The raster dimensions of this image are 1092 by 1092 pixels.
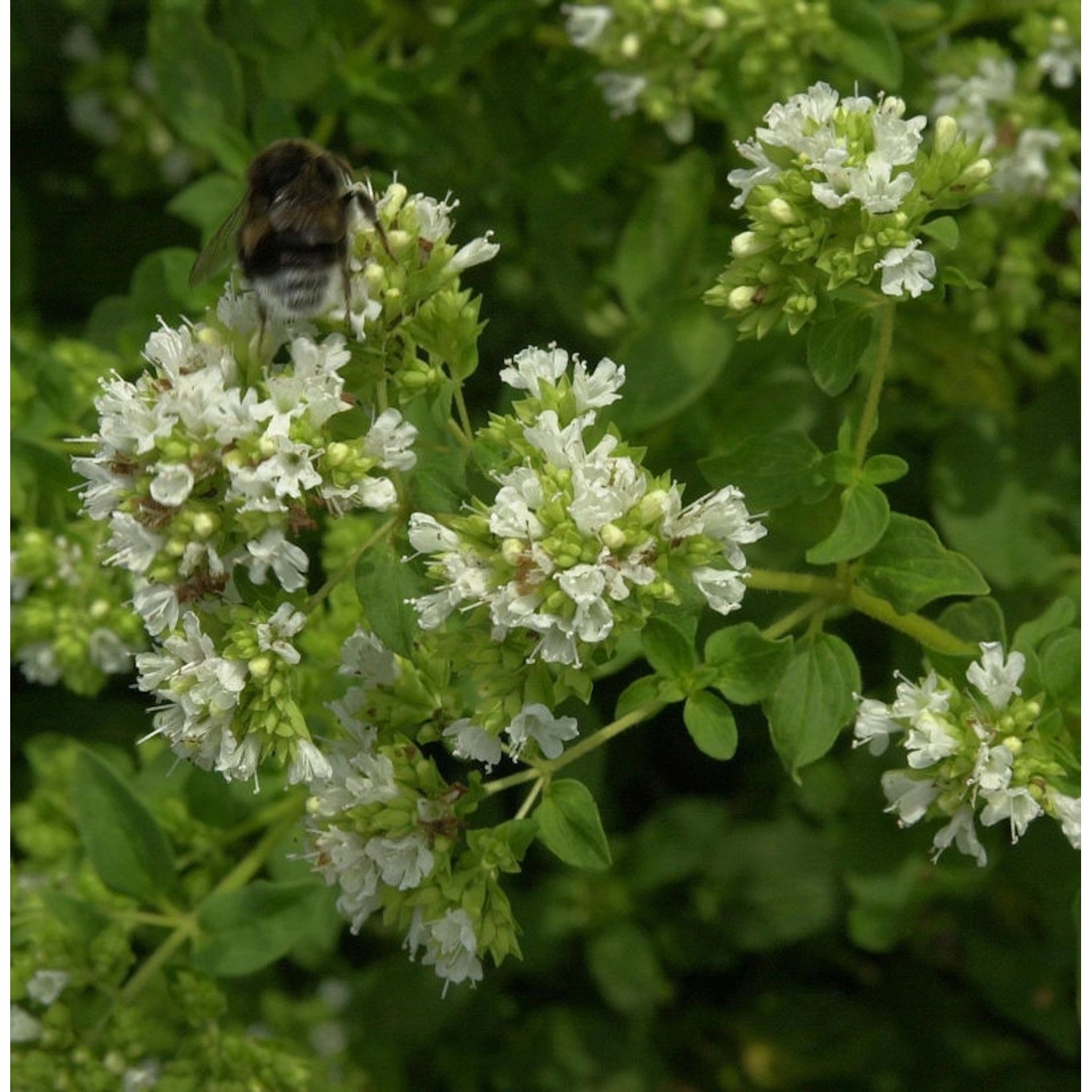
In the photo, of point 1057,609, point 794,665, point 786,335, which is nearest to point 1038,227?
point 786,335

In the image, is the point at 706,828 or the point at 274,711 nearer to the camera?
the point at 274,711

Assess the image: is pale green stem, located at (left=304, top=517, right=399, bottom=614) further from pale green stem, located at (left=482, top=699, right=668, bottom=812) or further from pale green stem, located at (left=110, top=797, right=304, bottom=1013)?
pale green stem, located at (left=110, top=797, right=304, bottom=1013)

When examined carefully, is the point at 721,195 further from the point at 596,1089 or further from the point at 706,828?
the point at 596,1089

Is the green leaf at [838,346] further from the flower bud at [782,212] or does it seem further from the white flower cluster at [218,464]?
the white flower cluster at [218,464]

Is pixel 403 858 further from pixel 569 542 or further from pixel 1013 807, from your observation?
pixel 1013 807

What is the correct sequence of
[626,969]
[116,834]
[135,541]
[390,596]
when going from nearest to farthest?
[135,541], [390,596], [116,834], [626,969]

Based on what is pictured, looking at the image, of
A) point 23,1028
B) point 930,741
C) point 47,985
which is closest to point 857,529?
point 930,741
